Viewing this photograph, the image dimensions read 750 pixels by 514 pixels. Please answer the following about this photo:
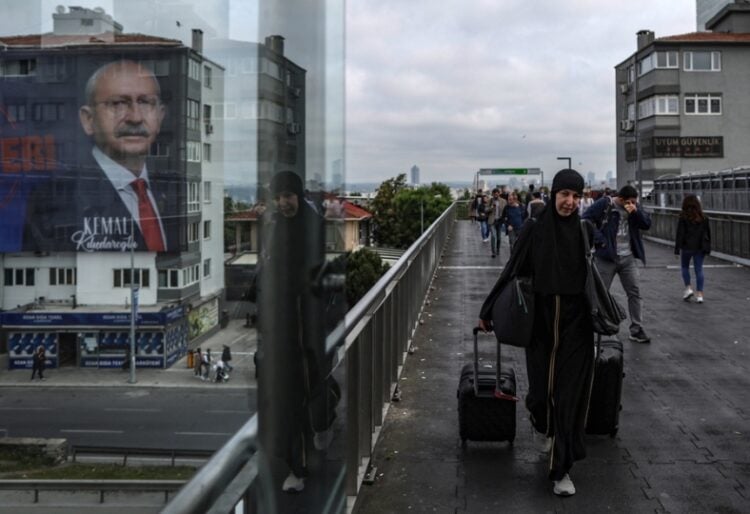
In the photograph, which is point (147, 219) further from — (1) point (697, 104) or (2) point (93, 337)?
(1) point (697, 104)

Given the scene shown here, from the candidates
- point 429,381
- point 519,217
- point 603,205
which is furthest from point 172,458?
point 519,217

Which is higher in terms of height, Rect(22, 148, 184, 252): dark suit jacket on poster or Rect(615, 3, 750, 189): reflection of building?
Rect(615, 3, 750, 189): reflection of building

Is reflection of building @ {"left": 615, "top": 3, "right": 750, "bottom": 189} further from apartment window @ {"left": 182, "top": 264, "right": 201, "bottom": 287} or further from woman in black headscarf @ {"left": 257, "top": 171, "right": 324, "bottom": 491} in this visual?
apartment window @ {"left": 182, "top": 264, "right": 201, "bottom": 287}

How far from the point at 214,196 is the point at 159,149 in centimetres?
14

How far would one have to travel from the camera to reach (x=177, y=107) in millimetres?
1333

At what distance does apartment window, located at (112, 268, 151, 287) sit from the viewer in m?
1.29

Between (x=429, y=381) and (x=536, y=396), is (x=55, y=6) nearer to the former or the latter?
(x=536, y=396)

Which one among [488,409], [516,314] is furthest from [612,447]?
[516,314]

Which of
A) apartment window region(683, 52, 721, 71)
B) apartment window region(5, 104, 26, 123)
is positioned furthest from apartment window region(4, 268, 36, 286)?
apartment window region(683, 52, 721, 71)

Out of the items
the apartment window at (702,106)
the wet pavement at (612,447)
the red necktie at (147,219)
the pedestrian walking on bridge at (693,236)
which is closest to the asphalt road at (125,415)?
the red necktie at (147,219)

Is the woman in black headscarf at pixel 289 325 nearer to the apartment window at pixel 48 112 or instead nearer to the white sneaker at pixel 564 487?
the apartment window at pixel 48 112

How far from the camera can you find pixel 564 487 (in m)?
4.13

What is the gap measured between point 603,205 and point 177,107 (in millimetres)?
6902

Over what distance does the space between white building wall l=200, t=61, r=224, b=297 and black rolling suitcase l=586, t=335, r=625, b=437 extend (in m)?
3.88
